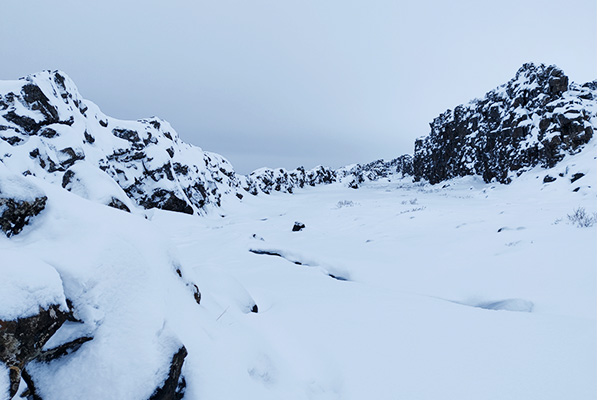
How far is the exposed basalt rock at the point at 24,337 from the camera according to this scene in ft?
4.70

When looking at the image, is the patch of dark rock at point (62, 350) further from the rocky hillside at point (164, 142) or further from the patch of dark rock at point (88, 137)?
the patch of dark rock at point (88, 137)

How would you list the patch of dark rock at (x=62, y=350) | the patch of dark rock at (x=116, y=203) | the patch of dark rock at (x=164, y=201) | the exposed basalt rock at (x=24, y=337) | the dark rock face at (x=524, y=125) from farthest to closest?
the dark rock face at (x=524, y=125), the patch of dark rock at (x=164, y=201), the patch of dark rock at (x=116, y=203), the patch of dark rock at (x=62, y=350), the exposed basalt rock at (x=24, y=337)

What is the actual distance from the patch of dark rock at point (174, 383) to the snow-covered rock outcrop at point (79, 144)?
30.6ft

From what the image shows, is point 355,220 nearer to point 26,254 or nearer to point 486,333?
point 486,333

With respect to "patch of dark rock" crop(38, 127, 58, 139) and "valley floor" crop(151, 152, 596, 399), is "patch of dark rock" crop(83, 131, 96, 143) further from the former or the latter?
"valley floor" crop(151, 152, 596, 399)

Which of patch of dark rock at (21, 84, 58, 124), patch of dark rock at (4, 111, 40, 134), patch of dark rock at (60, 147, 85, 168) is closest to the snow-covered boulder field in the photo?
patch of dark rock at (60, 147, 85, 168)

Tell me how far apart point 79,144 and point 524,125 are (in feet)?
125

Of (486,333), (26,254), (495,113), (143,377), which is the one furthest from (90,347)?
(495,113)

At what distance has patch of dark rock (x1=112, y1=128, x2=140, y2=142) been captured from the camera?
18156 millimetres

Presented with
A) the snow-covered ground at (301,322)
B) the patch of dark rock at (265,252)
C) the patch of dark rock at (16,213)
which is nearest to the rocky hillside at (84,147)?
the patch of dark rock at (265,252)

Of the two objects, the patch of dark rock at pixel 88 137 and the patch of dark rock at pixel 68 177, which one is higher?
the patch of dark rock at pixel 88 137

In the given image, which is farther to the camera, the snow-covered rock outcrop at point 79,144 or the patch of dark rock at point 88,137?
the patch of dark rock at point 88,137

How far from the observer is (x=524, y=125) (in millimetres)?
28859

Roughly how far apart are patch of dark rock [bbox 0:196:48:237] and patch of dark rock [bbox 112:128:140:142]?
18476 millimetres
